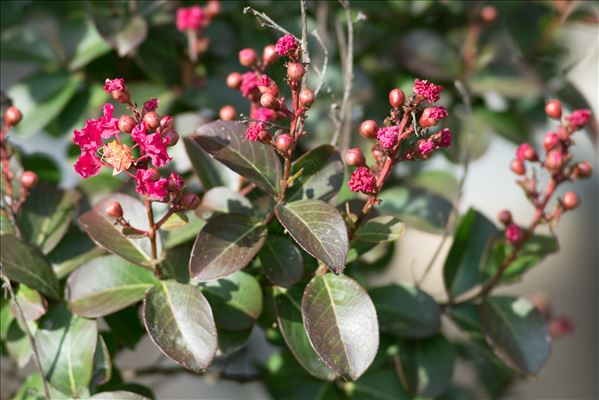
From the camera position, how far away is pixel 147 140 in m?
0.82

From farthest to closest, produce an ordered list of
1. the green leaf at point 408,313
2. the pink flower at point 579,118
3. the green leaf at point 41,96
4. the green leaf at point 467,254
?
the green leaf at point 41,96
the green leaf at point 467,254
the green leaf at point 408,313
the pink flower at point 579,118

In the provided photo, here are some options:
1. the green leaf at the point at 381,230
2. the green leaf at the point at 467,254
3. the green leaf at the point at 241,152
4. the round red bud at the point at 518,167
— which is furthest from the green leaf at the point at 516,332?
the green leaf at the point at 241,152

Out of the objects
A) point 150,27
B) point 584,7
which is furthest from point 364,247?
point 584,7

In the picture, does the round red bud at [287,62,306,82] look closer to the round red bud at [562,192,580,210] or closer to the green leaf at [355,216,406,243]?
the green leaf at [355,216,406,243]

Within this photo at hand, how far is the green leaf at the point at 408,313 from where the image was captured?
3.76 feet

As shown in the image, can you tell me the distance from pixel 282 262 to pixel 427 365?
34 centimetres

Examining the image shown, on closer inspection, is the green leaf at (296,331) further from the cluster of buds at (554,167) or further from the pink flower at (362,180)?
the cluster of buds at (554,167)

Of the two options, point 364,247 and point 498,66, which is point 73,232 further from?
point 498,66

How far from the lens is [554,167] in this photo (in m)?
1.06

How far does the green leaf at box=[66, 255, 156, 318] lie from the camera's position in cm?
100

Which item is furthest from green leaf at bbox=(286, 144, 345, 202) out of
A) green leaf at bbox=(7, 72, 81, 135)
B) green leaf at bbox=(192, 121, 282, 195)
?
green leaf at bbox=(7, 72, 81, 135)

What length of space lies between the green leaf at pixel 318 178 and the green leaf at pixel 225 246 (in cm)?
6

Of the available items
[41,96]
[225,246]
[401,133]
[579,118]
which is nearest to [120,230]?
[225,246]

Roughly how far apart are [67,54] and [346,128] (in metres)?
0.53
